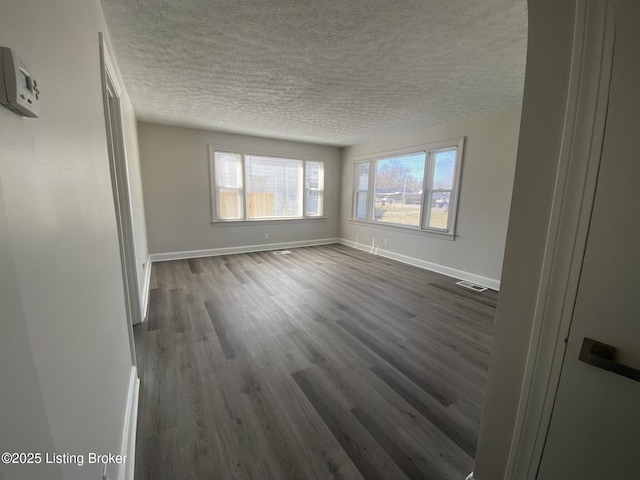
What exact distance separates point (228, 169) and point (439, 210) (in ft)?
13.7

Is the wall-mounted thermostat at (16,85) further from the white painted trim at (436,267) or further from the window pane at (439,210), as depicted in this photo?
the window pane at (439,210)

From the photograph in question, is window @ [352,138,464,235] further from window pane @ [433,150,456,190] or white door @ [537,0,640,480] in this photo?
white door @ [537,0,640,480]

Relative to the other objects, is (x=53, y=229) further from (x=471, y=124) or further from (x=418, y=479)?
(x=471, y=124)

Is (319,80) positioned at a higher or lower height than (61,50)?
higher

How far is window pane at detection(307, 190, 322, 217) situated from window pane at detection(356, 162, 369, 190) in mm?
1026

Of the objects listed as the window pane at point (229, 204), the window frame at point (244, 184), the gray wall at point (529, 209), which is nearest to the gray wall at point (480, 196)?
the window frame at point (244, 184)

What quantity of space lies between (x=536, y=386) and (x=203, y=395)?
1843 millimetres

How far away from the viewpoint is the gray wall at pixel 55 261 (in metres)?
0.45

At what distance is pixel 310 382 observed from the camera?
6.13ft

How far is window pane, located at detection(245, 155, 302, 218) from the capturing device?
5.51 m

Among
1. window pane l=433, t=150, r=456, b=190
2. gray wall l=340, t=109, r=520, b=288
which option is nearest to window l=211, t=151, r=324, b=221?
gray wall l=340, t=109, r=520, b=288

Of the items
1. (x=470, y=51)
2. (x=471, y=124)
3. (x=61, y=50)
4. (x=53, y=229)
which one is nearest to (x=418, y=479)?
(x=53, y=229)

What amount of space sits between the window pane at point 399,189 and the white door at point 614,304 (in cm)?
415

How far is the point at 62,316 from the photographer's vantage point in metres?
0.67
